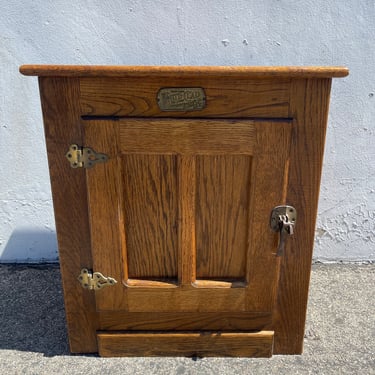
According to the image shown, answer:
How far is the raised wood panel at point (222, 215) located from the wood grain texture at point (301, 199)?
17 centimetres

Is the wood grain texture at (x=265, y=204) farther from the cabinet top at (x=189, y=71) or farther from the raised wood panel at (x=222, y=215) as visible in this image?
the cabinet top at (x=189, y=71)

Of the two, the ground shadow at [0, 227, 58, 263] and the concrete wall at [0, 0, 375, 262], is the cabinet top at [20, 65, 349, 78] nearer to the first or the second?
the concrete wall at [0, 0, 375, 262]

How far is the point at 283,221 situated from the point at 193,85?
0.57 metres

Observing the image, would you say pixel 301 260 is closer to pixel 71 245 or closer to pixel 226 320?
pixel 226 320

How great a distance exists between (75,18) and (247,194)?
4.10ft

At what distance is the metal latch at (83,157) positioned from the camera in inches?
53.1

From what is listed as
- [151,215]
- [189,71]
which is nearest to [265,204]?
[151,215]

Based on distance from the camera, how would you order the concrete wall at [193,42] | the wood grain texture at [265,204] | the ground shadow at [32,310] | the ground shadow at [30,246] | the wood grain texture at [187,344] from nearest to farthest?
the wood grain texture at [265,204] → the wood grain texture at [187,344] → the ground shadow at [32,310] → the concrete wall at [193,42] → the ground shadow at [30,246]

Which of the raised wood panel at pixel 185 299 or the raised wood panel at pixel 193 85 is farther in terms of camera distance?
the raised wood panel at pixel 185 299

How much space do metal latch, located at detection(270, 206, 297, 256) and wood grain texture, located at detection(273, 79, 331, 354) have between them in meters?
0.03

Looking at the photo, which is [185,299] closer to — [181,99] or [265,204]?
[265,204]

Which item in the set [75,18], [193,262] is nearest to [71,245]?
[193,262]

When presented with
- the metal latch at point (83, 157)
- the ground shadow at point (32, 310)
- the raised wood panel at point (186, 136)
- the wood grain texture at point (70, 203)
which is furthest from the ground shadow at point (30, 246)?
the raised wood panel at point (186, 136)

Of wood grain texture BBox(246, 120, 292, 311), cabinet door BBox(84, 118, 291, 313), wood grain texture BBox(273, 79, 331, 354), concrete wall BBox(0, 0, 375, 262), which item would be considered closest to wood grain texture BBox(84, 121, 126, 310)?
cabinet door BBox(84, 118, 291, 313)
